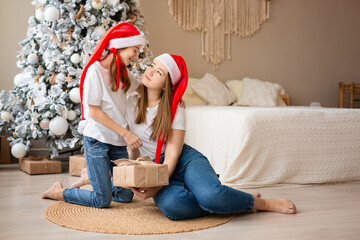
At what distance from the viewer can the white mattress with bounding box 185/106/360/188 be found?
115 inches

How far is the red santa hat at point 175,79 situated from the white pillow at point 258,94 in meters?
2.52

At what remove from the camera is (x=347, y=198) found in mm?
2586

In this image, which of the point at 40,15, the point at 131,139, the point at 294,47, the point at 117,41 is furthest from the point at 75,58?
the point at 294,47

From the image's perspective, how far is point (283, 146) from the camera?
3.01m

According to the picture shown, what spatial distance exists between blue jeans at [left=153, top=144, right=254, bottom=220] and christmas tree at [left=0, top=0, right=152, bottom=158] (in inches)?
60.0

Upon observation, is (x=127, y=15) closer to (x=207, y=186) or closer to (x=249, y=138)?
(x=249, y=138)

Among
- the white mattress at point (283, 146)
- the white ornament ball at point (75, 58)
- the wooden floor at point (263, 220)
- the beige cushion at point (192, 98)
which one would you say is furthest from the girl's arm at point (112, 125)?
the beige cushion at point (192, 98)

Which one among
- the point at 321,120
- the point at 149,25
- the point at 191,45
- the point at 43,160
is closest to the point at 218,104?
the point at 191,45

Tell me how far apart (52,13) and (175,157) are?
6.12ft

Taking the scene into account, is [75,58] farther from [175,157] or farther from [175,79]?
[175,157]

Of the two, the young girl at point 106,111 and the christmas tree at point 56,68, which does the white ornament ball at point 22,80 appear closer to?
the christmas tree at point 56,68

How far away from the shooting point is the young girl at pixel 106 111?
2080mm

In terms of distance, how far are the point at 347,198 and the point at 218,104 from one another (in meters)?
2.06

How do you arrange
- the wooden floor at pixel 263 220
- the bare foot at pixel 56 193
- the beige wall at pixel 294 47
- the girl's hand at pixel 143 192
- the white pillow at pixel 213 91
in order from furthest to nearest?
the beige wall at pixel 294 47 < the white pillow at pixel 213 91 < the bare foot at pixel 56 193 < the girl's hand at pixel 143 192 < the wooden floor at pixel 263 220
